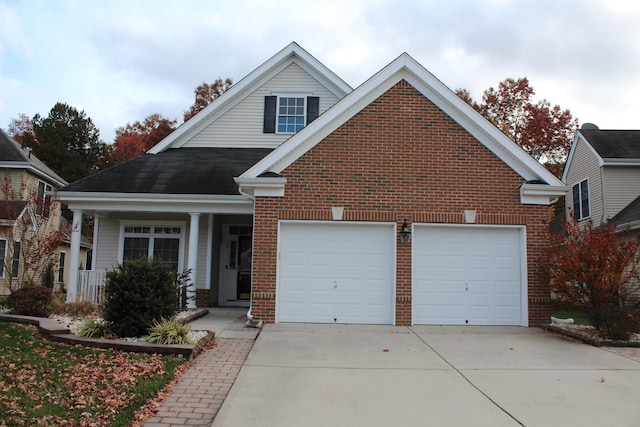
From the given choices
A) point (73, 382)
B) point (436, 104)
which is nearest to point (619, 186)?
point (436, 104)

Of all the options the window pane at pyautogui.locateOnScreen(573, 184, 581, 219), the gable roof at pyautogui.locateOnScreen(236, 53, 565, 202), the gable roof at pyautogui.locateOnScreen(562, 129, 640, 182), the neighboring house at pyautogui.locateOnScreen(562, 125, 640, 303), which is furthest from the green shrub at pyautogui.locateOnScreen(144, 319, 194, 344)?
the window pane at pyautogui.locateOnScreen(573, 184, 581, 219)

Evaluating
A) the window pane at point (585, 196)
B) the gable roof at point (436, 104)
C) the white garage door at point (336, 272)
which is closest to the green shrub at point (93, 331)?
the white garage door at point (336, 272)

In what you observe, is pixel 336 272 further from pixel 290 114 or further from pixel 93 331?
pixel 290 114

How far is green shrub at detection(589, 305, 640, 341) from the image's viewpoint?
9258mm

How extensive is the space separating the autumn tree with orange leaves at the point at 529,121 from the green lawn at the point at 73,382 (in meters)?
29.0

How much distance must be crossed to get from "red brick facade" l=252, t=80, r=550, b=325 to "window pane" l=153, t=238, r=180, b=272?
510 centimetres

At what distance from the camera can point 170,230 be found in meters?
14.9

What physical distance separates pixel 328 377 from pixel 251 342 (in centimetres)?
249

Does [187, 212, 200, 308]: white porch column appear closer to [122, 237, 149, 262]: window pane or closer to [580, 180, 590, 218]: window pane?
[122, 237, 149, 262]: window pane

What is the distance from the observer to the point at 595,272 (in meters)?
9.81

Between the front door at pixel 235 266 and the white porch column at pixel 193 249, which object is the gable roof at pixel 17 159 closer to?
the front door at pixel 235 266

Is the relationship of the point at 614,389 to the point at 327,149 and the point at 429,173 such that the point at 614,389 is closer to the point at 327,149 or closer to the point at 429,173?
the point at 429,173

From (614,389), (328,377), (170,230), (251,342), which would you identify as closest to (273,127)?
(170,230)

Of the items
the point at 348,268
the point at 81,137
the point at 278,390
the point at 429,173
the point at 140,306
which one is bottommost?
the point at 278,390
